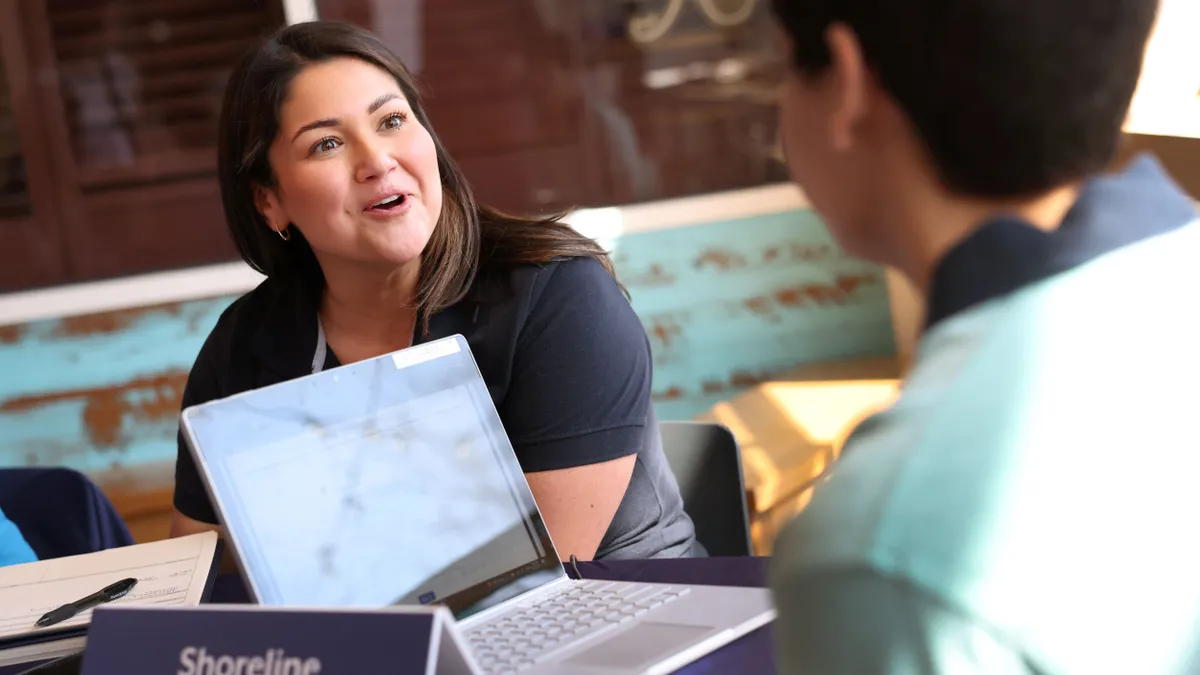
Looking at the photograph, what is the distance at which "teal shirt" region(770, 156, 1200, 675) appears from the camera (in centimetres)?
50

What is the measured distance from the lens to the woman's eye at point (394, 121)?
1.59 m

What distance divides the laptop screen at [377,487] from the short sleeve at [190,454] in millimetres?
588

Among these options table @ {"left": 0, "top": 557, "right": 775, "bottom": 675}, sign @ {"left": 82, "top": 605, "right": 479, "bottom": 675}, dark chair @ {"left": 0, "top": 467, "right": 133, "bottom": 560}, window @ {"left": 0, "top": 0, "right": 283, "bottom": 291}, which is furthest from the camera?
window @ {"left": 0, "top": 0, "right": 283, "bottom": 291}

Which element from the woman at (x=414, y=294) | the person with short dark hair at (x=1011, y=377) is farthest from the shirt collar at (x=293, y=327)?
the person with short dark hair at (x=1011, y=377)

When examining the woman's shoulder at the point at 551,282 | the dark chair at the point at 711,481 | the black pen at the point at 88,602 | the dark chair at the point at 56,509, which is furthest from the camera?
the dark chair at the point at 56,509

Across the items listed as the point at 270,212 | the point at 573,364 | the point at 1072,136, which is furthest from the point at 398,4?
the point at 1072,136

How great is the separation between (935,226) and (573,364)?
887 millimetres

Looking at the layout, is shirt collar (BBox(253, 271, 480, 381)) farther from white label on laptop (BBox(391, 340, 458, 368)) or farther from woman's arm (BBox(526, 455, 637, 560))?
white label on laptop (BBox(391, 340, 458, 368))

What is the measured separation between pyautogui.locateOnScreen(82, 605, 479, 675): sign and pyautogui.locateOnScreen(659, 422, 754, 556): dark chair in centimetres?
95

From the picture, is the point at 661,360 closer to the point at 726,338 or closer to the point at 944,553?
the point at 726,338

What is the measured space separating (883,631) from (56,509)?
5.41 ft

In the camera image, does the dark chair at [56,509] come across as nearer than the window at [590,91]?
Yes

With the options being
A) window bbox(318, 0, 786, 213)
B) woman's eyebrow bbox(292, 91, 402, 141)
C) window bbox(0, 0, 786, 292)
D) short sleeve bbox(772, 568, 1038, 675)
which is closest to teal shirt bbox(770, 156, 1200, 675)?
short sleeve bbox(772, 568, 1038, 675)

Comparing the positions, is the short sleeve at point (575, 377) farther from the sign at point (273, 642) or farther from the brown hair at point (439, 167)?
the sign at point (273, 642)
